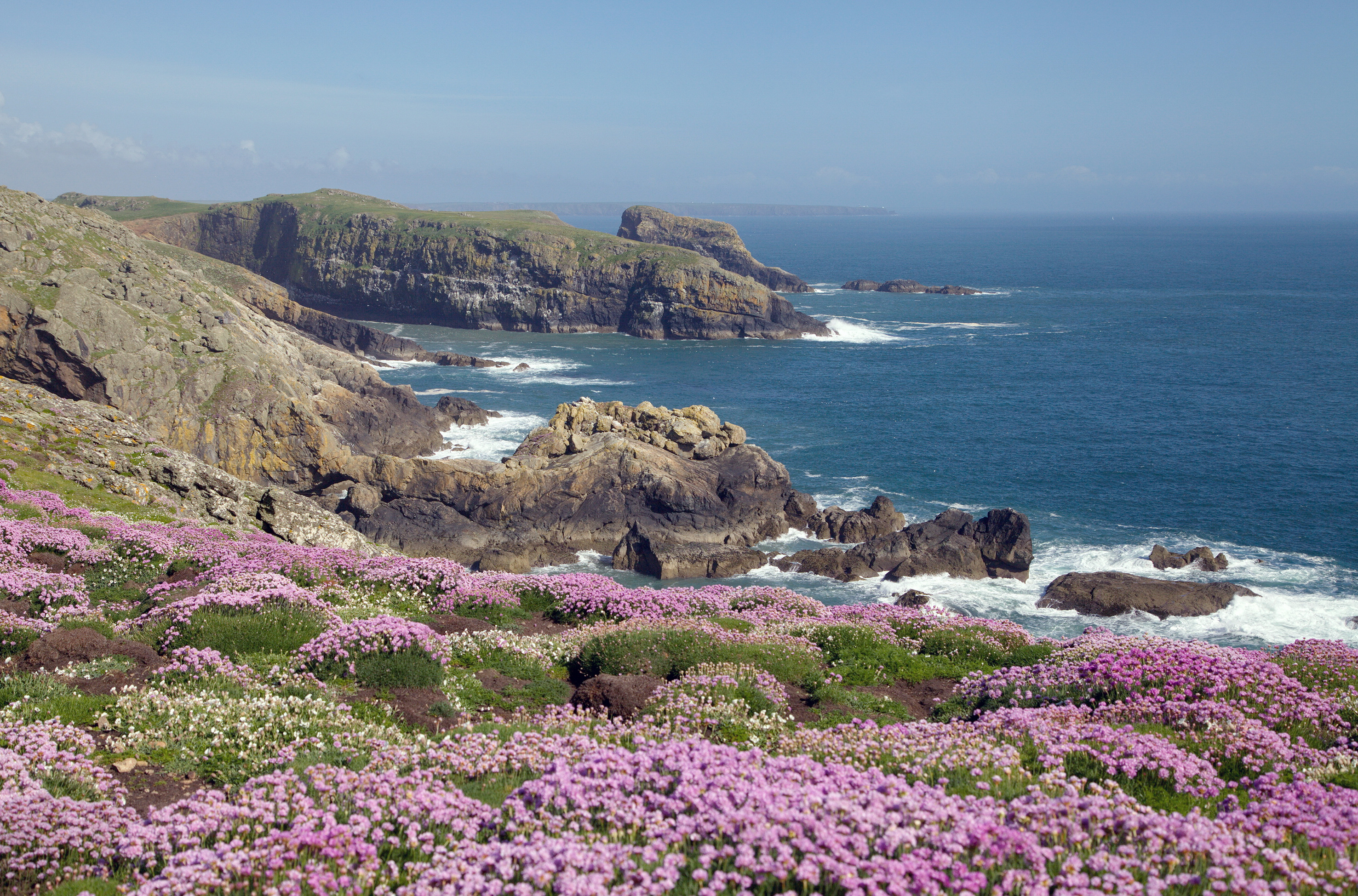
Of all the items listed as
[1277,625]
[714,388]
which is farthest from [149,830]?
[714,388]

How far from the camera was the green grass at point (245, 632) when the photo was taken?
1334cm

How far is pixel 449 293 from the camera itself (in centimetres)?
13575

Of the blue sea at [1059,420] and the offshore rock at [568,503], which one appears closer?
the blue sea at [1059,420]

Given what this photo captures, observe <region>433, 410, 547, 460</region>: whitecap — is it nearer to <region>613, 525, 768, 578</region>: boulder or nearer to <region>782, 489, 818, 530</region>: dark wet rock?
<region>613, 525, 768, 578</region>: boulder

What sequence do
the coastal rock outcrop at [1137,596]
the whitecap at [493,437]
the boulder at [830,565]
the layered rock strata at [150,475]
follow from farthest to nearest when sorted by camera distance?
the whitecap at [493,437] < the boulder at [830,565] < the coastal rock outcrop at [1137,596] < the layered rock strata at [150,475]

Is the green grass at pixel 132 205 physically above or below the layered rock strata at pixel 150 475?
above

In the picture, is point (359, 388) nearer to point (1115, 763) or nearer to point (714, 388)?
point (714, 388)

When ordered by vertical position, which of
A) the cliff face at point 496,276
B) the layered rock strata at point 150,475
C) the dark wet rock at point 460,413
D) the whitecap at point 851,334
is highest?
the cliff face at point 496,276

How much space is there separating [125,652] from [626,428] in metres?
44.3

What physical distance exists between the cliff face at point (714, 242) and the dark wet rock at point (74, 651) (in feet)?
507

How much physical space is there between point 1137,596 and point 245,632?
38128mm

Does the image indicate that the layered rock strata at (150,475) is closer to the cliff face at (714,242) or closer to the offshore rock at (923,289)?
the cliff face at (714,242)

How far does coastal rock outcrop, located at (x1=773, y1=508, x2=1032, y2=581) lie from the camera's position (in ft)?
145

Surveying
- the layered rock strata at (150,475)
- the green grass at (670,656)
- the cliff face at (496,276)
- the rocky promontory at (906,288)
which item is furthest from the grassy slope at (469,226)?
the green grass at (670,656)
